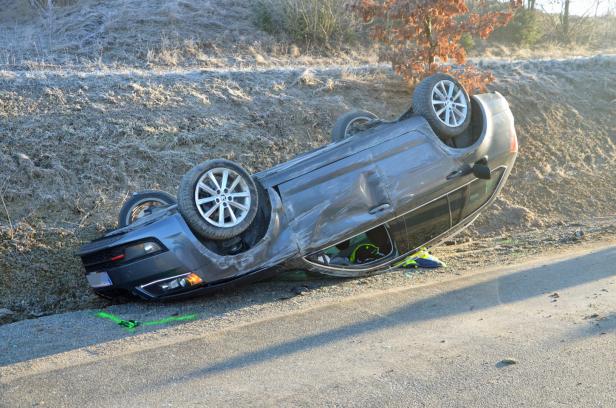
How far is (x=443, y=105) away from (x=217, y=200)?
110 inches

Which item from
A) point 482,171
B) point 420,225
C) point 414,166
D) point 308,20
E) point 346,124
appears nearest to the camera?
point 414,166

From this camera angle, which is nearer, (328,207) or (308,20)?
(328,207)

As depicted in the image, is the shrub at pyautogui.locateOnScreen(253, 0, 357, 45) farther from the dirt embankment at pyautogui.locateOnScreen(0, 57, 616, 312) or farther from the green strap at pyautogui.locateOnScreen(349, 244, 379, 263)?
the green strap at pyautogui.locateOnScreen(349, 244, 379, 263)

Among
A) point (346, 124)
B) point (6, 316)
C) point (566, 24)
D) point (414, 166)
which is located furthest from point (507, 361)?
point (566, 24)

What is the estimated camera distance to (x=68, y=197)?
858 centimetres

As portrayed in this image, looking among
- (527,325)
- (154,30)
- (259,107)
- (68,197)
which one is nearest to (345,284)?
(527,325)

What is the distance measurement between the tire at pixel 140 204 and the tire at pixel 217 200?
1.27 m

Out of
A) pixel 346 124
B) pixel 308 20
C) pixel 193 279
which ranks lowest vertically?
pixel 193 279

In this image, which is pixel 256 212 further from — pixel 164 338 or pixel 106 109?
pixel 106 109

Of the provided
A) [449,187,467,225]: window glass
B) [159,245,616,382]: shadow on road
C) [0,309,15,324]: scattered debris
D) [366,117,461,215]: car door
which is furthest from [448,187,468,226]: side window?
[0,309,15,324]: scattered debris

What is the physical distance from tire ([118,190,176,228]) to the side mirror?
3333 millimetres

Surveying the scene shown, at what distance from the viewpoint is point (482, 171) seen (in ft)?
23.5

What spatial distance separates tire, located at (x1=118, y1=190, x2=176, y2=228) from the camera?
7.29 meters

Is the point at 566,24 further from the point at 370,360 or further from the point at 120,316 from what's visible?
the point at 370,360
